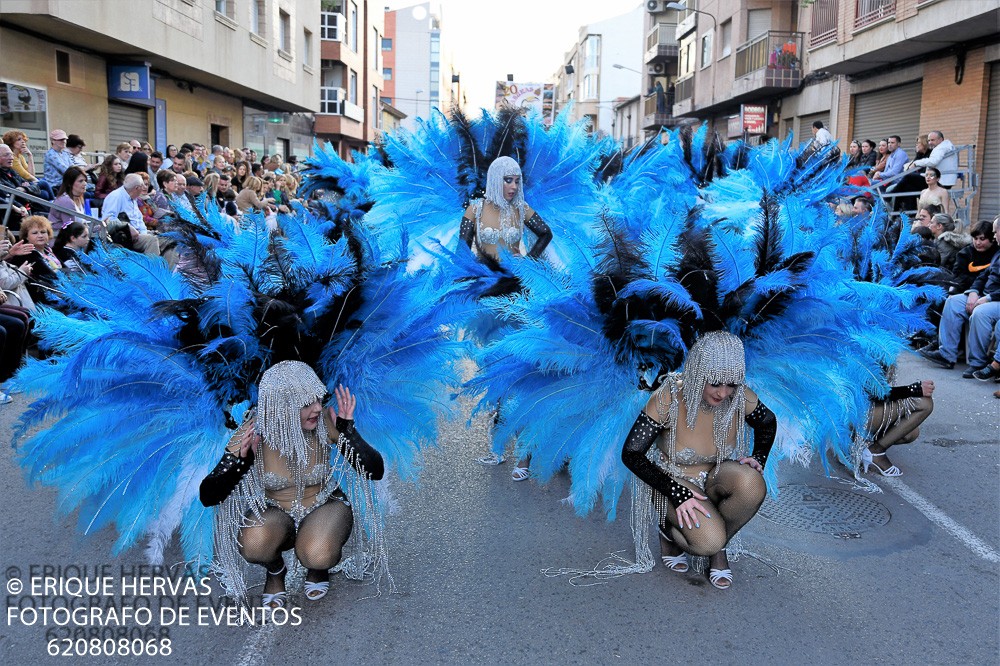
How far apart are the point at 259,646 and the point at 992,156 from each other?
52.4ft

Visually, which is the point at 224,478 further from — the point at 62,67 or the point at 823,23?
the point at 823,23

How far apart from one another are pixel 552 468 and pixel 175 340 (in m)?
1.75

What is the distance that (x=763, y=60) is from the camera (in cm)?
2505

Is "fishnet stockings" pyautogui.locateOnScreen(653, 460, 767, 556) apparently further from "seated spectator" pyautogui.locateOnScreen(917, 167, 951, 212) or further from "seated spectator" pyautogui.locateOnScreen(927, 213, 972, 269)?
"seated spectator" pyautogui.locateOnScreen(917, 167, 951, 212)

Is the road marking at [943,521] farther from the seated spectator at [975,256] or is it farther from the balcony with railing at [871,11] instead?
the balcony with railing at [871,11]

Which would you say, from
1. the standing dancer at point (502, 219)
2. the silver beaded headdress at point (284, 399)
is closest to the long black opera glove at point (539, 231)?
the standing dancer at point (502, 219)

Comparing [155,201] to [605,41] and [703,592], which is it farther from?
[605,41]

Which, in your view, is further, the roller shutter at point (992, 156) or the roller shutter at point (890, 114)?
the roller shutter at point (890, 114)

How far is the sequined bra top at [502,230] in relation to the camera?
617cm

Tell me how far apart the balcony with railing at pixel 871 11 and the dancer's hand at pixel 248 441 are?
17.1 meters

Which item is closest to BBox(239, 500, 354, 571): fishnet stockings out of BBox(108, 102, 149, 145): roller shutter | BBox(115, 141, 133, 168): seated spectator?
BBox(115, 141, 133, 168): seated spectator

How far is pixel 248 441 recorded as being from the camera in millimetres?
3314

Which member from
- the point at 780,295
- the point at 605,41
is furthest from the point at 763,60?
the point at 605,41

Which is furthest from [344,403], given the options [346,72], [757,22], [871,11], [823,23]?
[346,72]
